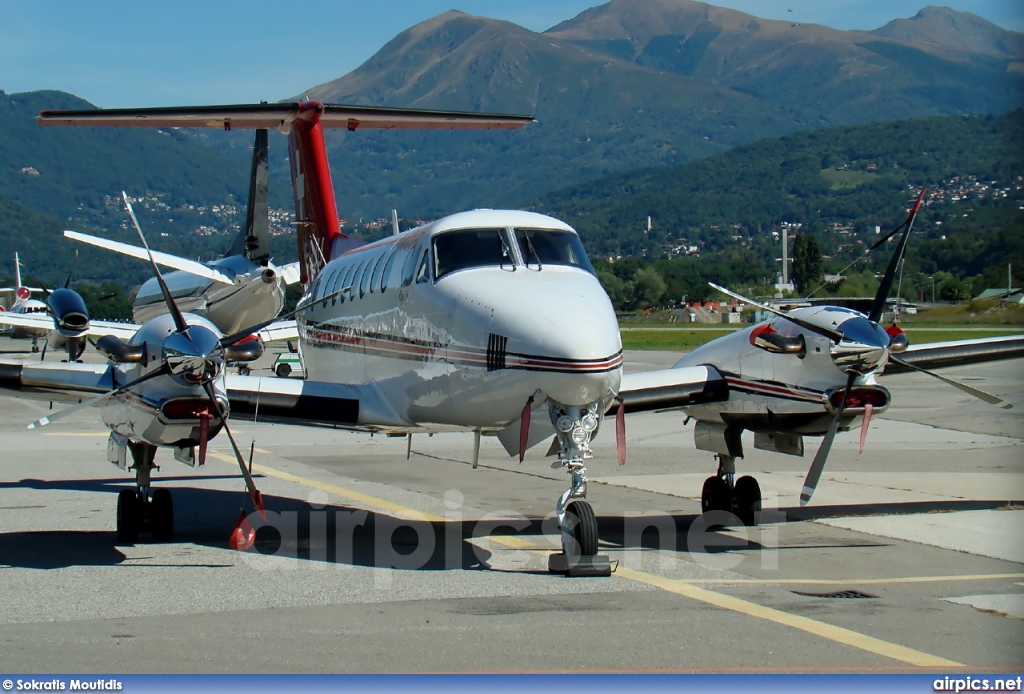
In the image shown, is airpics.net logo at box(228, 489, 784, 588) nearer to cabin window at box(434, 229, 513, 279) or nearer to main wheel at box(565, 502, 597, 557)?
main wheel at box(565, 502, 597, 557)

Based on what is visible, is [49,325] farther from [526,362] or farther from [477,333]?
[526,362]

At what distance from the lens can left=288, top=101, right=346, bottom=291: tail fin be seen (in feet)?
57.6

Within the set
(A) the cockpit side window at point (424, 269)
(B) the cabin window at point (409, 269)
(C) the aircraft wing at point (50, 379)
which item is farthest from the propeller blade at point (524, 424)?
(C) the aircraft wing at point (50, 379)

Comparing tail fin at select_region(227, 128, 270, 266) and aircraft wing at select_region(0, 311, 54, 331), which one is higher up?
tail fin at select_region(227, 128, 270, 266)

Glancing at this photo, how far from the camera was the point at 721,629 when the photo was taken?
739 centimetres

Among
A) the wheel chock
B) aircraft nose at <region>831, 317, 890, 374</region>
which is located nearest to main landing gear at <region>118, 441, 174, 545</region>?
the wheel chock

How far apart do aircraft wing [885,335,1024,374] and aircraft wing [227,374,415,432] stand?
208 inches

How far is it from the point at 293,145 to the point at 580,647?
43.1 ft

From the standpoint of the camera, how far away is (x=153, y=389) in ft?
34.1

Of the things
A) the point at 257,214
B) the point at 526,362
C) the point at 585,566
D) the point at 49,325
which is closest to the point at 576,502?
the point at 585,566

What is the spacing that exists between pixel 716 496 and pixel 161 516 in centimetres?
586

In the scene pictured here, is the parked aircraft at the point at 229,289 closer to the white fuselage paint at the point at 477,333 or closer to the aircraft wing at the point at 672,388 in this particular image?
the white fuselage paint at the point at 477,333

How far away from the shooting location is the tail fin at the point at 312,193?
57.6 ft

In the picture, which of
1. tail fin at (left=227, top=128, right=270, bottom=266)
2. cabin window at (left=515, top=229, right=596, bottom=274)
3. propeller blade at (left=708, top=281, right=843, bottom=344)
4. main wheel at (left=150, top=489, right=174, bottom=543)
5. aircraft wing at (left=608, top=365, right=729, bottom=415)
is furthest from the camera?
tail fin at (left=227, top=128, right=270, bottom=266)
